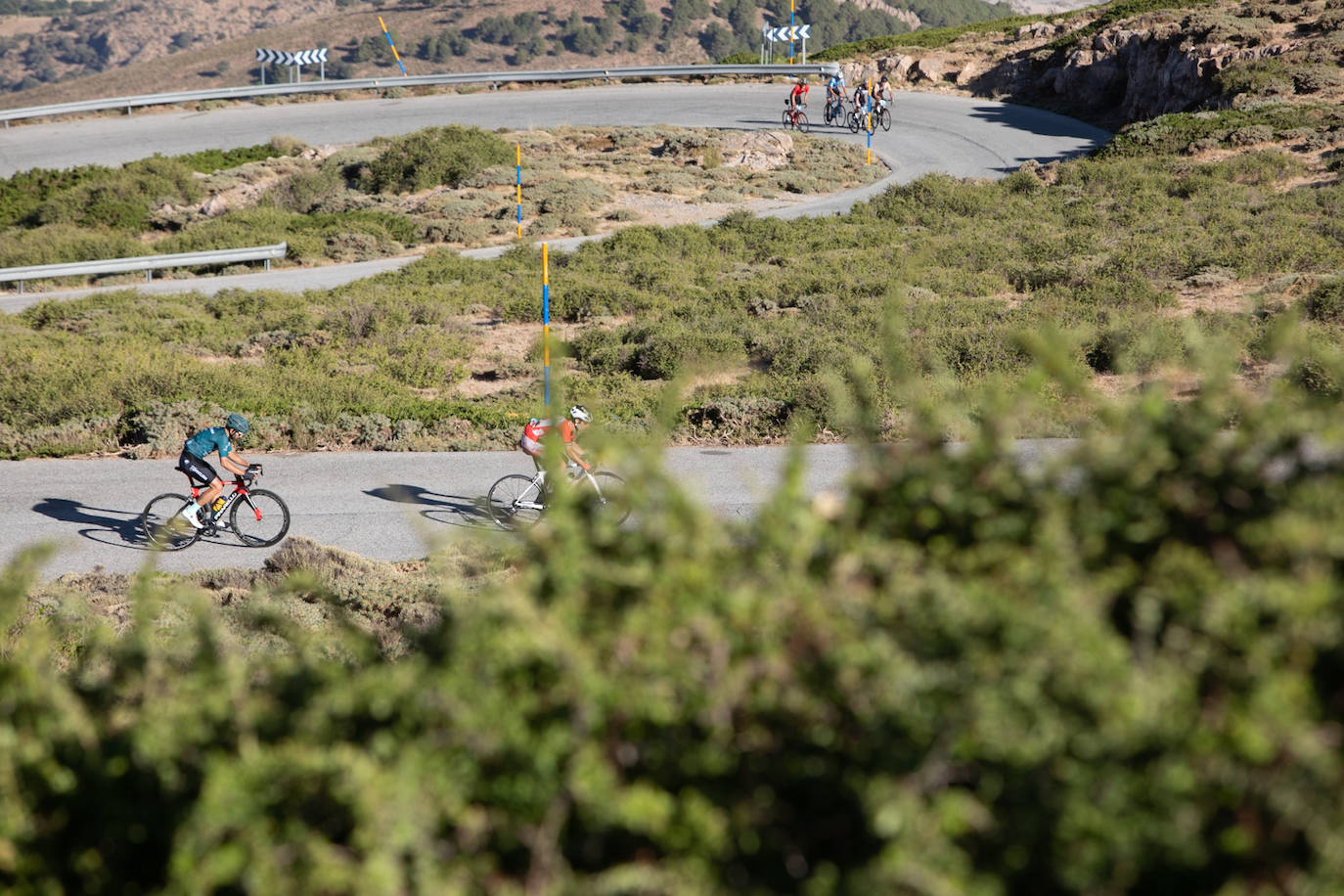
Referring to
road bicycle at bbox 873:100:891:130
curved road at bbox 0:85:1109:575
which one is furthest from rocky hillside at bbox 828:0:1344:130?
road bicycle at bbox 873:100:891:130

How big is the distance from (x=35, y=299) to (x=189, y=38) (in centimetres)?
12587

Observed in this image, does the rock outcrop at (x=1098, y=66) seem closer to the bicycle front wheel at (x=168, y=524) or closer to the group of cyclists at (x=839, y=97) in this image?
the group of cyclists at (x=839, y=97)

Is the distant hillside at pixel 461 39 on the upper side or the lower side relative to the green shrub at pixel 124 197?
upper

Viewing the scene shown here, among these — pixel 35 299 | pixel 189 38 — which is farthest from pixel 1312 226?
pixel 189 38

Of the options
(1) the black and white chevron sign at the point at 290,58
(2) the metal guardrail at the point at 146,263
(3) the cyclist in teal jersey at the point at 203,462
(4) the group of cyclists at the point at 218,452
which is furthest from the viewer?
(1) the black and white chevron sign at the point at 290,58

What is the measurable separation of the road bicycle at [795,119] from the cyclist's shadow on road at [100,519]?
94.3ft

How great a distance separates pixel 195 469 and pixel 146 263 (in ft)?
56.5

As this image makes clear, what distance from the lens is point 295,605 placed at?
29.0ft

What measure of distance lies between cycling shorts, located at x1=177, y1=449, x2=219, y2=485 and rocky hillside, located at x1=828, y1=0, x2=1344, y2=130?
2913cm

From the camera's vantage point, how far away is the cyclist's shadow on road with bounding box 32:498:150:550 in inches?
432

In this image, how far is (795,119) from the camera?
35.6 meters

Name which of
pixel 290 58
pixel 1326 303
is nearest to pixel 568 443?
pixel 1326 303

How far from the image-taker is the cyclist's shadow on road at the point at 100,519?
11.0 m

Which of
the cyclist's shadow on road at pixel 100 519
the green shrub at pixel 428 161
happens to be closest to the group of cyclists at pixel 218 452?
the cyclist's shadow on road at pixel 100 519
